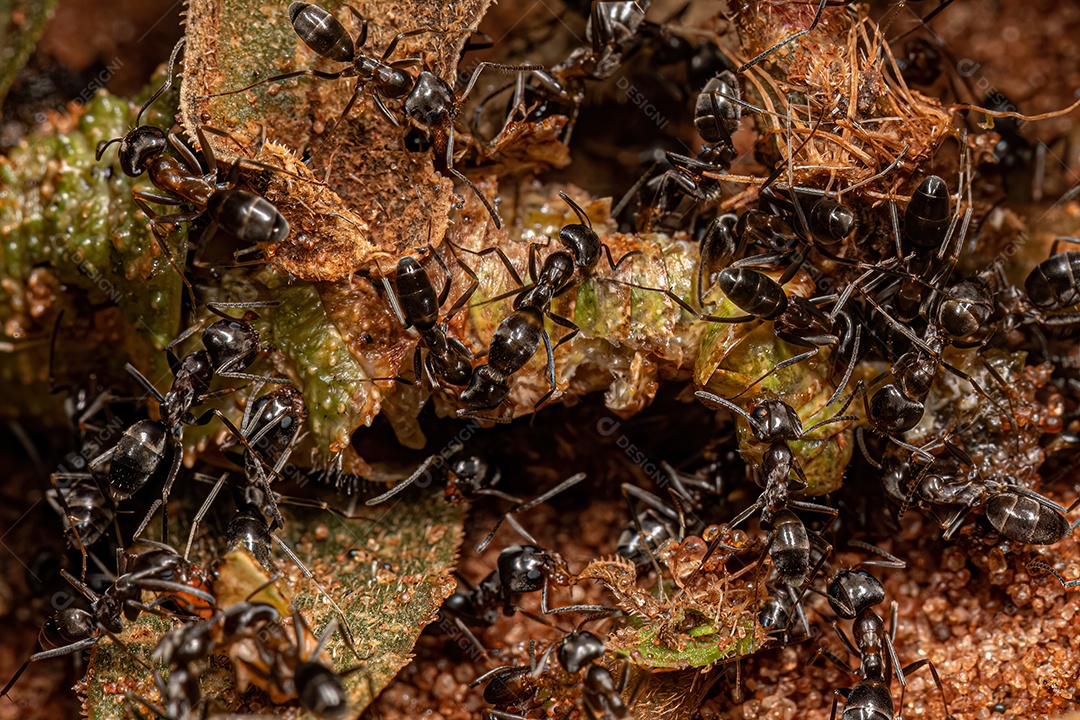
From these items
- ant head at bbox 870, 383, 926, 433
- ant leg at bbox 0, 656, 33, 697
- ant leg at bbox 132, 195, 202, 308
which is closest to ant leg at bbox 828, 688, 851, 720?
ant head at bbox 870, 383, 926, 433

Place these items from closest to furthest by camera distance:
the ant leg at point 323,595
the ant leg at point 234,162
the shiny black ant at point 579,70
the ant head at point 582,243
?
the ant leg at point 323,595
the ant leg at point 234,162
the ant head at point 582,243
the shiny black ant at point 579,70

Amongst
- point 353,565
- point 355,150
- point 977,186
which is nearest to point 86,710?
point 353,565

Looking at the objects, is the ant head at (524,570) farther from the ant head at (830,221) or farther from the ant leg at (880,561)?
the ant head at (830,221)

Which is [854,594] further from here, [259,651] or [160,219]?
[160,219]

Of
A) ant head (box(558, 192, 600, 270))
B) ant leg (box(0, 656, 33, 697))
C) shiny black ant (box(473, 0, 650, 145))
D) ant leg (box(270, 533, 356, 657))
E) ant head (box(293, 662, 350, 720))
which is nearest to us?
ant head (box(293, 662, 350, 720))

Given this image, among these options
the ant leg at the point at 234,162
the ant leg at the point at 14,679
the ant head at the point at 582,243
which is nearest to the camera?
the ant leg at the point at 234,162

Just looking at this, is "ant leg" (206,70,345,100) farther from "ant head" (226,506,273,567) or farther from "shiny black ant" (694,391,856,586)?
"shiny black ant" (694,391,856,586)

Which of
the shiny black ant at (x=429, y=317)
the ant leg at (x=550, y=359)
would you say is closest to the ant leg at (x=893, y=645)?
the ant leg at (x=550, y=359)
